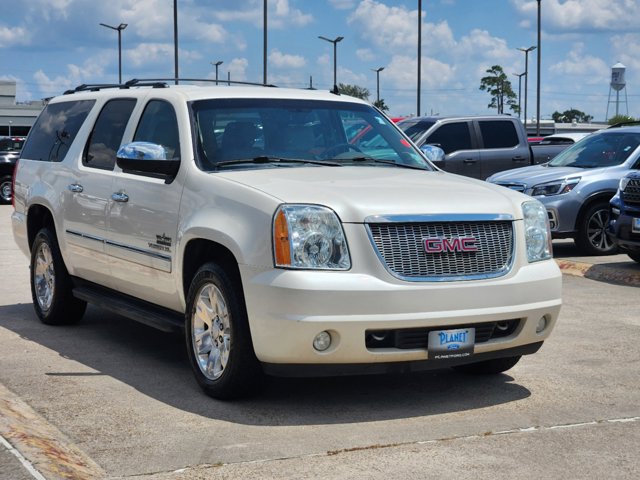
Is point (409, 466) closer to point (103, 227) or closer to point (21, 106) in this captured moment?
point (103, 227)

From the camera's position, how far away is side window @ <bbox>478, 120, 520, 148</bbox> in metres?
19.1

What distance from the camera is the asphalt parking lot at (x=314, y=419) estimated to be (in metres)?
5.11

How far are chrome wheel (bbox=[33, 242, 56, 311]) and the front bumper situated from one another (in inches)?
134

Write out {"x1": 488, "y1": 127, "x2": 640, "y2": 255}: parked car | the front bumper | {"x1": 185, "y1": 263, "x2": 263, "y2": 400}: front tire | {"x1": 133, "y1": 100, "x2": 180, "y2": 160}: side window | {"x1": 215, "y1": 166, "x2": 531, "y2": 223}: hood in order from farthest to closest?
{"x1": 488, "y1": 127, "x2": 640, "y2": 255}: parked car → {"x1": 133, "y1": 100, "x2": 180, "y2": 160}: side window → {"x1": 185, "y1": 263, "x2": 263, "y2": 400}: front tire → {"x1": 215, "y1": 166, "x2": 531, "y2": 223}: hood → the front bumper

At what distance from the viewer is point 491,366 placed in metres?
7.16

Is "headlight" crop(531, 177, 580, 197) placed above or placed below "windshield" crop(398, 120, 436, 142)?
below

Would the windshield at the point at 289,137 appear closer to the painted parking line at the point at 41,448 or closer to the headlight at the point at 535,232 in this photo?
the headlight at the point at 535,232

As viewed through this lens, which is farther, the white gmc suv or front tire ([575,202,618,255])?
front tire ([575,202,618,255])

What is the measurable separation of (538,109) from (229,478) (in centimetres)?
4978

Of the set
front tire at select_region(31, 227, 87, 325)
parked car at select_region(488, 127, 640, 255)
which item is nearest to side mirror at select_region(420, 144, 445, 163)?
front tire at select_region(31, 227, 87, 325)

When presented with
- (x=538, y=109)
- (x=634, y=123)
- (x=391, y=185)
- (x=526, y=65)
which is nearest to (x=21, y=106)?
(x=526, y=65)

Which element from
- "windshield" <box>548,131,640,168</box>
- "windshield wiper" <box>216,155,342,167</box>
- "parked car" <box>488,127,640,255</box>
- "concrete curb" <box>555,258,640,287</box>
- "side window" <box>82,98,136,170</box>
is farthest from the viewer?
"windshield" <box>548,131,640,168</box>

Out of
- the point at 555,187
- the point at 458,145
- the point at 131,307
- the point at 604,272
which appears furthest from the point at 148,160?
the point at 458,145

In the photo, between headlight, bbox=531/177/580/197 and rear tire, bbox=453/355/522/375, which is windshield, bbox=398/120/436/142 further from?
rear tire, bbox=453/355/522/375
